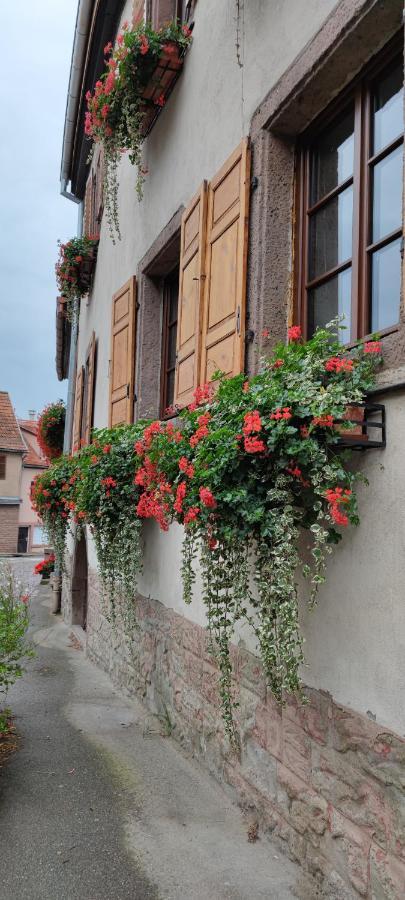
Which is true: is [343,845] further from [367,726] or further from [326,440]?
[326,440]

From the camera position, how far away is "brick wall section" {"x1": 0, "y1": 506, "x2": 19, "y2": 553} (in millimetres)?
30719

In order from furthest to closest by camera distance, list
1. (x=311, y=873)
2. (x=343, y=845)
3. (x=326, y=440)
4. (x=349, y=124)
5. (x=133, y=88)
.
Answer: (x=133, y=88) → (x=349, y=124) → (x=311, y=873) → (x=343, y=845) → (x=326, y=440)

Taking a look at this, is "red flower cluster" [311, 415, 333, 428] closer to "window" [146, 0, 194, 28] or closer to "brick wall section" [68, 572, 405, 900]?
"brick wall section" [68, 572, 405, 900]

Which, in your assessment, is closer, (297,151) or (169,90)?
(297,151)

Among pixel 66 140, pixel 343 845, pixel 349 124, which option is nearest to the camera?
pixel 343 845

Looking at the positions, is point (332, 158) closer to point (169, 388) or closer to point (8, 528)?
point (169, 388)

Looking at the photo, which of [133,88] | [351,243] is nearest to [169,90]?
[133,88]

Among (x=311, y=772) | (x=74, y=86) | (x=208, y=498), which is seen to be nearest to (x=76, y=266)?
(x=74, y=86)

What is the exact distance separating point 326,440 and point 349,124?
170cm

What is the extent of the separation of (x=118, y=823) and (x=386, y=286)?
311cm

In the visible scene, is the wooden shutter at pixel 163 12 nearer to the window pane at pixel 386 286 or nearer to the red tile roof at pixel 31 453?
the window pane at pixel 386 286

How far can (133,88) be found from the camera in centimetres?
537

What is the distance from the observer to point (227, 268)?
3943 mm

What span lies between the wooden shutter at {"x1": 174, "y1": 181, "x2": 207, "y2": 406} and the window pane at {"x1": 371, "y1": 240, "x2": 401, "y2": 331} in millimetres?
1567
